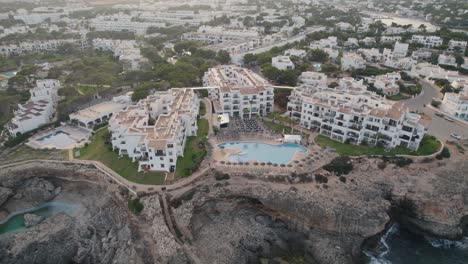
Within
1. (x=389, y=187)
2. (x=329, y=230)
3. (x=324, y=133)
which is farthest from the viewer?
(x=324, y=133)

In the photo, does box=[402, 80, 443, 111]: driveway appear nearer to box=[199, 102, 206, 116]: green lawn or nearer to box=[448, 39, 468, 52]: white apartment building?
box=[448, 39, 468, 52]: white apartment building

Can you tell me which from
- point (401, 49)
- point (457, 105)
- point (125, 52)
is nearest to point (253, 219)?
point (457, 105)

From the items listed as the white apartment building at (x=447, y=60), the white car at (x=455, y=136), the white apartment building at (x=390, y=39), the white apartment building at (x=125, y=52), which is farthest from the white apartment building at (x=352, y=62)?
the white apartment building at (x=125, y=52)

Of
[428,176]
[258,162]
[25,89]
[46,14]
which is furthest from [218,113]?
[46,14]

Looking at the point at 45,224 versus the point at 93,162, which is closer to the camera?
the point at 45,224

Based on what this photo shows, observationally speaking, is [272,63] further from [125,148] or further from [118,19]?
[118,19]

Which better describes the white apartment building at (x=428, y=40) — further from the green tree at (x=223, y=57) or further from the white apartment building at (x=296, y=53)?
the green tree at (x=223, y=57)

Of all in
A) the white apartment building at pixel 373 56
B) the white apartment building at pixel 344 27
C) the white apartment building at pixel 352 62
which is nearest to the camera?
the white apartment building at pixel 352 62

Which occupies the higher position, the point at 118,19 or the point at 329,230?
the point at 118,19
